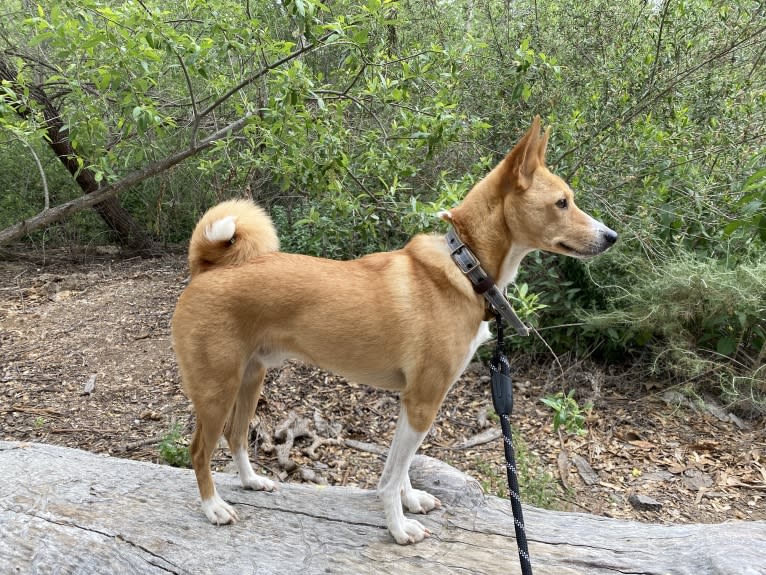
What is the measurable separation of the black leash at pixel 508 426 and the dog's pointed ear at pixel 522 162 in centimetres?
61

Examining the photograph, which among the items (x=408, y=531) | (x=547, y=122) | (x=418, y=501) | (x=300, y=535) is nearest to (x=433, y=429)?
(x=418, y=501)

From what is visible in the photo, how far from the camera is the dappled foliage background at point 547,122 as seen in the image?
13.1 feet

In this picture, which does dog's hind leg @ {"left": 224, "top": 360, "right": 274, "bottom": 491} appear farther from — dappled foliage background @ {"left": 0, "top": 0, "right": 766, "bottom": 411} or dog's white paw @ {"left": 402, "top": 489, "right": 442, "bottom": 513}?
dappled foliage background @ {"left": 0, "top": 0, "right": 766, "bottom": 411}

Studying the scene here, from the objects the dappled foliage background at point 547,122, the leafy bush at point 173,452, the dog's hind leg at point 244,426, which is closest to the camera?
the dog's hind leg at point 244,426

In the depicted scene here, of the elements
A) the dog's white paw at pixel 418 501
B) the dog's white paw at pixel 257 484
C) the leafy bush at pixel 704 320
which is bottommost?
the dog's white paw at pixel 257 484

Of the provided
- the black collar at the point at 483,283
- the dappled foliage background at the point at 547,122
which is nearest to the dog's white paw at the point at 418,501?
the black collar at the point at 483,283

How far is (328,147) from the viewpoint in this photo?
13.5 feet

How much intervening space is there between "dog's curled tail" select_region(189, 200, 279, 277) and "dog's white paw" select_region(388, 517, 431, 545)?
1.42m

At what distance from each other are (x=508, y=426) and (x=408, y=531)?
76 centimetres

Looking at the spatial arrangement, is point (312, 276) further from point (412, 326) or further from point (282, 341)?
point (412, 326)

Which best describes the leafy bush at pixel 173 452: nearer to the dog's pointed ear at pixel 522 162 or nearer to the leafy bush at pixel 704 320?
the dog's pointed ear at pixel 522 162

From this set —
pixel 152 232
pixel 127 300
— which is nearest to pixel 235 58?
pixel 127 300

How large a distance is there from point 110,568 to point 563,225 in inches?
94.9

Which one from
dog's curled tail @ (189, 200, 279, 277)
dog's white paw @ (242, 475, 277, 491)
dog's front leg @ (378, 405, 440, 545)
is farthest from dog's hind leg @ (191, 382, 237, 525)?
dog's front leg @ (378, 405, 440, 545)
